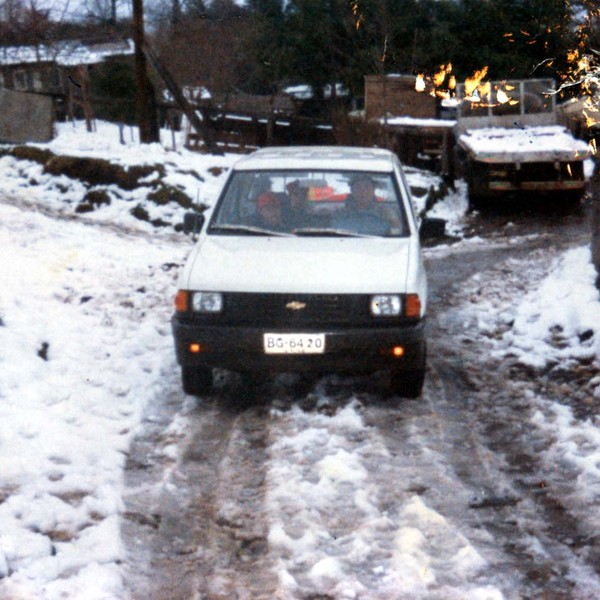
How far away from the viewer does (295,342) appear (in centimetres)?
588

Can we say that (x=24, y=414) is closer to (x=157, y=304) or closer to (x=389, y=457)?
(x=389, y=457)

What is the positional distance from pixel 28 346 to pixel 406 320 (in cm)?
312

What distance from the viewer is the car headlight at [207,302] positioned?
19.7ft

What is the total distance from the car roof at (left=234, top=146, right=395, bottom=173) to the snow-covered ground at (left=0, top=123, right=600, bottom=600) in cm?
182

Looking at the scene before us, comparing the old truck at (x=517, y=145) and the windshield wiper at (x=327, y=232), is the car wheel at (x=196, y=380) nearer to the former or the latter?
the windshield wiper at (x=327, y=232)

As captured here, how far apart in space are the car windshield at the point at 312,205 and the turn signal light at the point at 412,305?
94 centimetres

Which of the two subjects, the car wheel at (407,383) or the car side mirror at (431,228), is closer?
the car wheel at (407,383)

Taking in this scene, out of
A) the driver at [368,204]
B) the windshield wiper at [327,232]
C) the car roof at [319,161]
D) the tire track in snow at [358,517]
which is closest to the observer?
the tire track in snow at [358,517]

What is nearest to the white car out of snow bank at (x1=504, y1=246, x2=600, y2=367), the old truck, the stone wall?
snow bank at (x1=504, y1=246, x2=600, y2=367)

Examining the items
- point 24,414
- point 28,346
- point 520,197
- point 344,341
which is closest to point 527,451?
point 344,341

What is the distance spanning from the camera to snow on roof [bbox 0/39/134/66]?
35981mm

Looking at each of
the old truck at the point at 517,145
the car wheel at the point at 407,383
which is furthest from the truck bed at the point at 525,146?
the car wheel at the point at 407,383

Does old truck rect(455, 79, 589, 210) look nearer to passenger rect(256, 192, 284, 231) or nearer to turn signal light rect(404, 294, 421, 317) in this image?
passenger rect(256, 192, 284, 231)

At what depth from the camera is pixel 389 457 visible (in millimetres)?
5375
